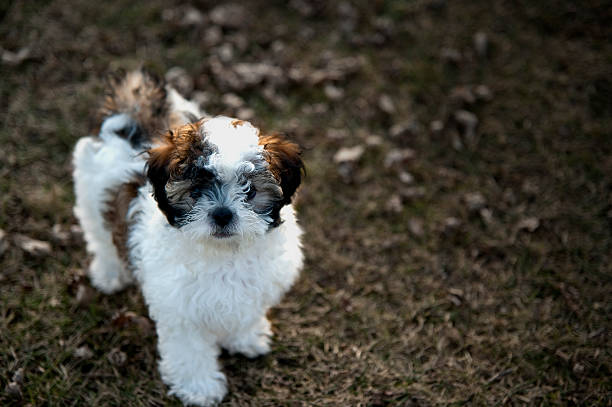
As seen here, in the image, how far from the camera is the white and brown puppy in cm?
248

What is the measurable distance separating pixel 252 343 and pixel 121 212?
1226mm

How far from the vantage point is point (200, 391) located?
10.4 feet

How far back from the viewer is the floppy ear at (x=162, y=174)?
255 centimetres

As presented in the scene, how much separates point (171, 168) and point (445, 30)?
174 inches

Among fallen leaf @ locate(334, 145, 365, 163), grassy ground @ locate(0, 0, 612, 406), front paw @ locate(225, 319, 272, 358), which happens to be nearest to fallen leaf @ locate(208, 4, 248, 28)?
grassy ground @ locate(0, 0, 612, 406)

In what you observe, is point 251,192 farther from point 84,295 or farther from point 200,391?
point 84,295

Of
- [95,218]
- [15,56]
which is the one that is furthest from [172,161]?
[15,56]

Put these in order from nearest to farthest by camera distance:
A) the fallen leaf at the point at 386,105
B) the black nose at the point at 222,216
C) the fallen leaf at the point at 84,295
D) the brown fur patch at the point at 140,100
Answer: the black nose at the point at 222,216
the brown fur patch at the point at 140,100
the fallen leaf at the point at 84,295
the fallen leaf at the point at 386,105

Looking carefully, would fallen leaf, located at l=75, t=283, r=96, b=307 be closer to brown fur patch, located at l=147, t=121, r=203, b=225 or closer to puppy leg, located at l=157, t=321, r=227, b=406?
puppy leg, located at l=157, t=321, r=227, b=406

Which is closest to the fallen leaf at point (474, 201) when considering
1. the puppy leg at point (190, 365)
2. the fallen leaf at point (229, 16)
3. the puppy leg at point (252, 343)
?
the puppy leg at point (252, 343)

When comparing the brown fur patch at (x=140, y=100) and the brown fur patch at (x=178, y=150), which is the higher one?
the brown fur patch at (x=178, y=150)

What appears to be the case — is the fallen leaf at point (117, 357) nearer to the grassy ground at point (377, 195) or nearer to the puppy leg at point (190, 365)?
the grassy ground at point (377, 195)

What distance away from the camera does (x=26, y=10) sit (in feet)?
18.2

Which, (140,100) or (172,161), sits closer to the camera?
(172,161)
